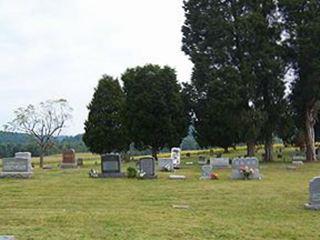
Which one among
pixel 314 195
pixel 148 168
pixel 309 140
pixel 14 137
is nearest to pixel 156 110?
pixel 309 140

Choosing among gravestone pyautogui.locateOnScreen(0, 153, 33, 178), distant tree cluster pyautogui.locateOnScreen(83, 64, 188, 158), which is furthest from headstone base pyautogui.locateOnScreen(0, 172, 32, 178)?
distant tree cluster pyautogui.locateOnScreen(83, 64, 188, 158)

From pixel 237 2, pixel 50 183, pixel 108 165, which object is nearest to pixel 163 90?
pixel 237 2

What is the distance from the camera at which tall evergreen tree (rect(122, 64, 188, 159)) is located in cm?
4838

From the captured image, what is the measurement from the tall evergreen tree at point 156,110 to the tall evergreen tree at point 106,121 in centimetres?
224

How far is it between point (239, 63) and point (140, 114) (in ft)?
35.8

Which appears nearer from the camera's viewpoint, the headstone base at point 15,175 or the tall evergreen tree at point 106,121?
the headstone base at point 15,175

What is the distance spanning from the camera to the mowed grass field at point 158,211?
11641mm

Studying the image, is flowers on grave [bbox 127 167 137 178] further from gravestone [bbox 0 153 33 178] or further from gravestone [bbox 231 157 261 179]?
gravestone [bbox 0 153 33 178]

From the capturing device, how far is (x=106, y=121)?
2068 inches

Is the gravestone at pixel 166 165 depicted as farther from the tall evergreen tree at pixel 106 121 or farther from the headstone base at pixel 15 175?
the tall evergreen tree at pixel 106 121

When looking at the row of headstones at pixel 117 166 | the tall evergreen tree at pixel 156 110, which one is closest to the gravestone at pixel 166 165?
the row of headstones at pixel 117 166

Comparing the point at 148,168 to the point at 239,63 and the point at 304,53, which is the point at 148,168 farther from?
the point at 304,53

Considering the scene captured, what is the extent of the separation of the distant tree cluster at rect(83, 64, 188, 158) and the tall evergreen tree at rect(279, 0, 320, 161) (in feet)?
32.4

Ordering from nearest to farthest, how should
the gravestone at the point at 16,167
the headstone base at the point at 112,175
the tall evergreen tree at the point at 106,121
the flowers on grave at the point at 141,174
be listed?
1. the flowers on grave at the point at 141,174
2. the headstone base at the point at 112,175
3. the gravestone at the point at 16,167
4. the tall evergreen tree at the point at 106,121
